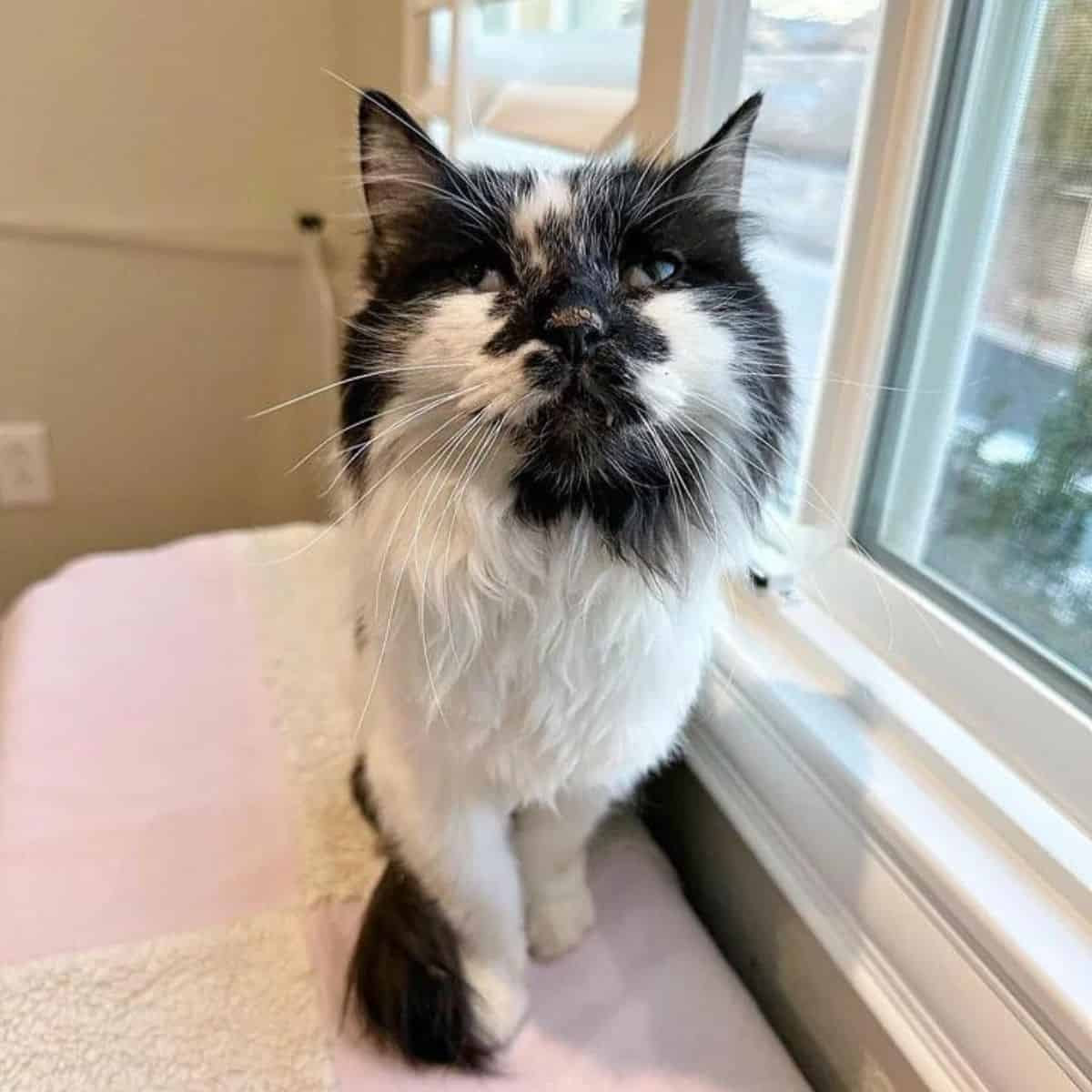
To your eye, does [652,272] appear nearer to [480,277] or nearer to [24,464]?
[480,277]

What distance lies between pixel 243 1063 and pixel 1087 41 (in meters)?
0.88

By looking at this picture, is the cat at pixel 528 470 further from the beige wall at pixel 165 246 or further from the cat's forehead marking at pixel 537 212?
the beige wall at pixel 165 246

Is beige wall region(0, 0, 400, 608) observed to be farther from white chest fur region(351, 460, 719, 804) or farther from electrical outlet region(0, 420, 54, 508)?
Answer: white chest fur region(351, 460, 719, 804)

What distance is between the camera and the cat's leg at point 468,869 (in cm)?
77

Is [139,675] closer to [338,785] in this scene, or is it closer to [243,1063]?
[338,785]

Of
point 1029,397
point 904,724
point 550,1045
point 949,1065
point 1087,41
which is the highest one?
point 1087,41

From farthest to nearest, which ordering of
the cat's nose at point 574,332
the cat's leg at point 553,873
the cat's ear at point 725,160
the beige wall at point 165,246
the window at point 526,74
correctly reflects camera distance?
the beige wall at point 165,246 < the window at point 526,74 < the cat's leg at point 553,873 < the cat's ear at point 725,160 < the cat's nose at point 574,332

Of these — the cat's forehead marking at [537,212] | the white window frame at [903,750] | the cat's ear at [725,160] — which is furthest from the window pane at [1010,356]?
Answer: the cat's forehead marking at [537,212]

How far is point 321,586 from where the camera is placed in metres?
1.32

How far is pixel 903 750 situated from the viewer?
753mm

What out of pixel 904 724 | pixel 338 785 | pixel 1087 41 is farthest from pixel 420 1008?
pixel 1087 41

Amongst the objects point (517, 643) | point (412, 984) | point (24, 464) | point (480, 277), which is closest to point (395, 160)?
point (480, 277)

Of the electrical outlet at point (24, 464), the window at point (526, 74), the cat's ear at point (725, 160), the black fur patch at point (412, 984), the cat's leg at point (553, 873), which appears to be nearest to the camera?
the cat's ear at point (725, 160)

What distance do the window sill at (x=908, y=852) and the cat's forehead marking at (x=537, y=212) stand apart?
0.41 m
